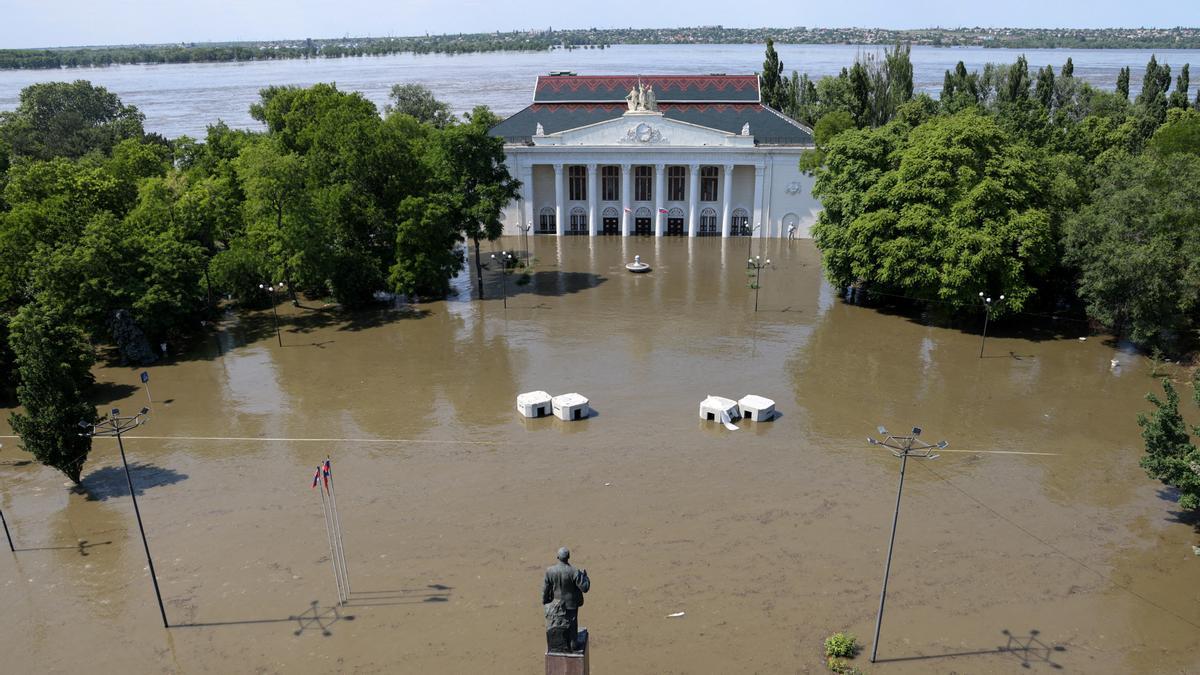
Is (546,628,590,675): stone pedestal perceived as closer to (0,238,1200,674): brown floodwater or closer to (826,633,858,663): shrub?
(0,238,1200,674): brown floodwater

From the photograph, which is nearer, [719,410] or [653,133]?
[719,410]

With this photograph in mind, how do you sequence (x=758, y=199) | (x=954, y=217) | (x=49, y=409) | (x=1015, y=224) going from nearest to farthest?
(x=49, y=409), (x=1015, y=224), (x=954, y=217), (x=758, y=199)

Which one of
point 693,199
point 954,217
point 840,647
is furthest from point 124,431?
point 693,199

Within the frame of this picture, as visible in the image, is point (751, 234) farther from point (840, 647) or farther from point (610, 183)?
point (840, 647)

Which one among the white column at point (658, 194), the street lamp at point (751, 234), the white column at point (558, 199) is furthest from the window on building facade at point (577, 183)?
the street lamp at point (751, 234)

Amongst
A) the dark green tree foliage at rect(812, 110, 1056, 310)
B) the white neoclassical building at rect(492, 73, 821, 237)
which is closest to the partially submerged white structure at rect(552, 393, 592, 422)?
the dark green tree foliage at rect(812, 110, 1056, 310)

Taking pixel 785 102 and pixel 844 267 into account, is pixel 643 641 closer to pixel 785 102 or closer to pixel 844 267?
pixel 844 267

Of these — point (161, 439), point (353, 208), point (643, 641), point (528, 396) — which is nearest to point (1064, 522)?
point (643, 641)
